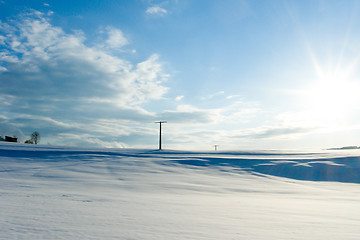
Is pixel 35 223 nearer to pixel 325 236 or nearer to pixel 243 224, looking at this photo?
pixel 243 224

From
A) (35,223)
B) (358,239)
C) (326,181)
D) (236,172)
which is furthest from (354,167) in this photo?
(35,223)

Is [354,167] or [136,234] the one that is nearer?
[136,234]

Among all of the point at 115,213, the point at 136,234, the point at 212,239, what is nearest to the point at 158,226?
the point at 136,234

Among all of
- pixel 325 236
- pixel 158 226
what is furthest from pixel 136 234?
pixel 325 236

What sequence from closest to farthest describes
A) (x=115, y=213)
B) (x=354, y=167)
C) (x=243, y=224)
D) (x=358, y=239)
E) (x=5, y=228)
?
(x=5, y=228) → (x=358, y=239) → (x=243, y=224) → (x=115, y=213) → (x=354, y=167)

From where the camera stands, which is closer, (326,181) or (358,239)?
(358,239)

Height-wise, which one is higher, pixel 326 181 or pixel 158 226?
pixel 158 226

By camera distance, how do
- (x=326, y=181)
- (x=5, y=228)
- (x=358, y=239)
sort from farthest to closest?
1. (x=326, y=181)
2. (x=358, y=239)
3. (x=5, y=228)

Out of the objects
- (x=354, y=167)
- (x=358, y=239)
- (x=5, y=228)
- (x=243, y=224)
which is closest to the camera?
(x=5, y=228)

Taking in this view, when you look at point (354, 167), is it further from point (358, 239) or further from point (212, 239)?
point (212, 239)

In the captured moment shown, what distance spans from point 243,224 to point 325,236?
105 cm

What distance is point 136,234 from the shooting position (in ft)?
9.30

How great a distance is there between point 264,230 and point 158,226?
143cm

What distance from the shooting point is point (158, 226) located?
3299 millimetres
